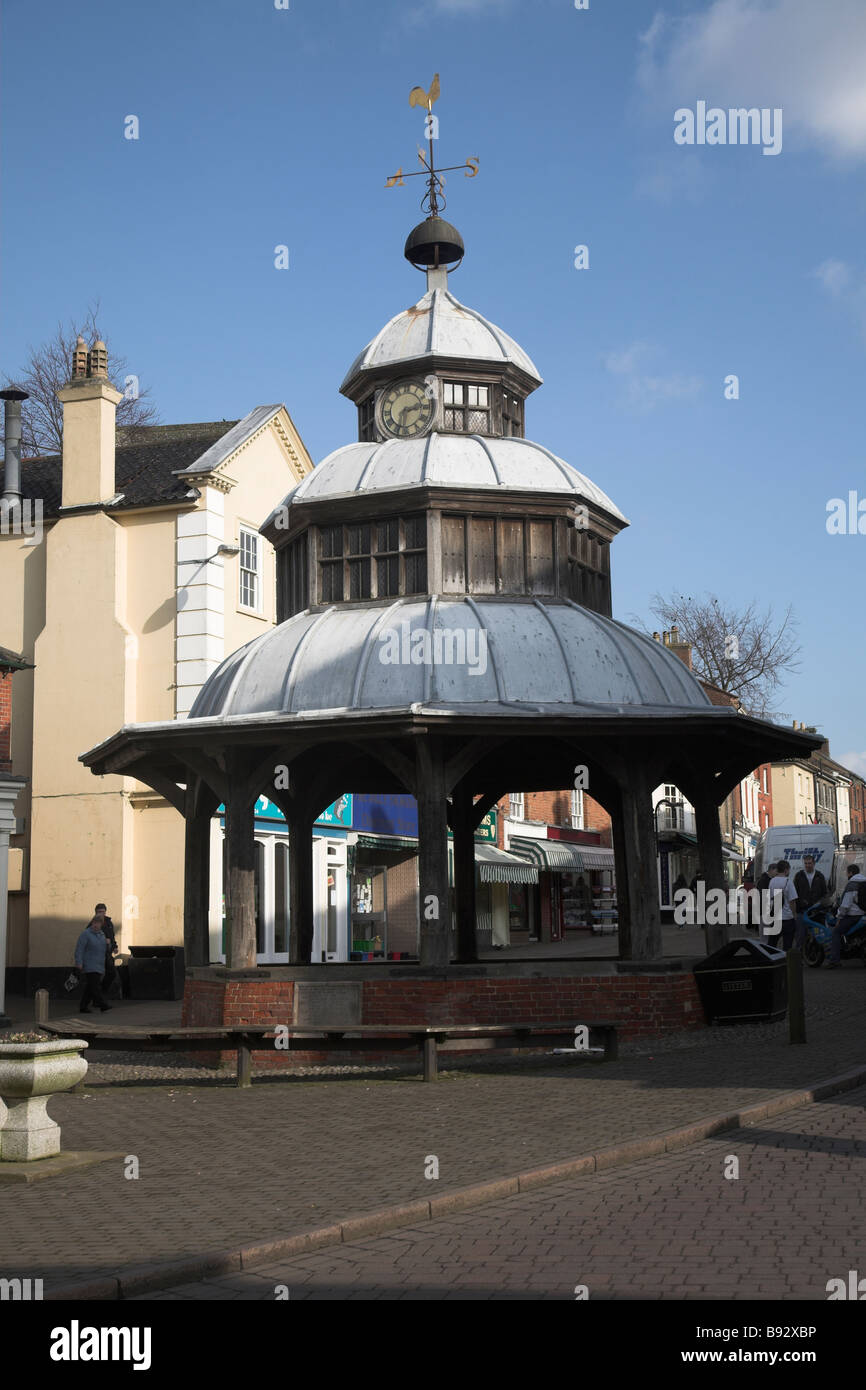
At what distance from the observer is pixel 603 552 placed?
2112cm

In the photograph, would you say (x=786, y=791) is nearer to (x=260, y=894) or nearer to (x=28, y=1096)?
(x=260, y=894)

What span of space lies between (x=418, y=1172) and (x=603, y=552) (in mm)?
12970

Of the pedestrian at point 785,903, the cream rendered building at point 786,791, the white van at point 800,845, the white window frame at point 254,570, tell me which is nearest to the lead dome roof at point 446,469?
the pedestrian at point 785,903

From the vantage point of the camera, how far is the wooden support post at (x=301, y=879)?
70.5ft

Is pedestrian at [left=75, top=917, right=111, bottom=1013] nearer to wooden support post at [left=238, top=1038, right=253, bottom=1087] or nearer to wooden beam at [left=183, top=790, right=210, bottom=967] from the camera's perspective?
wooden beam at [left=183, top=790, right=210, bottom=967]

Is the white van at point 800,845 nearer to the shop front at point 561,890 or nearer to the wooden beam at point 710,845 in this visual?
the shop front at point 561,890

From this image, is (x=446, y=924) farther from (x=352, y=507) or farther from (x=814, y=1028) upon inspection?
(x=352, y=507)

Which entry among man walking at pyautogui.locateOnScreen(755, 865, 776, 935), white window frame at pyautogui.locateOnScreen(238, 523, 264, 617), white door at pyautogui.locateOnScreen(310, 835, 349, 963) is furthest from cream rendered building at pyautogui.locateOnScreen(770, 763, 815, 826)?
man walking at pyautogui.locateOnScreen(755, 865, 776, 935)

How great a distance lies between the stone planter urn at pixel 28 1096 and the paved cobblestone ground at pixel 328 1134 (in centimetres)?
59

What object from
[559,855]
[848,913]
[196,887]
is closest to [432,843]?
[196,887]

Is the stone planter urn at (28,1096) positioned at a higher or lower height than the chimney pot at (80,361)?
lower

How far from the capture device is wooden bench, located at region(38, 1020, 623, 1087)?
1476 centimetres

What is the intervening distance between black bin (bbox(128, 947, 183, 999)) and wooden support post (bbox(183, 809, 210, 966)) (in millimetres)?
9579

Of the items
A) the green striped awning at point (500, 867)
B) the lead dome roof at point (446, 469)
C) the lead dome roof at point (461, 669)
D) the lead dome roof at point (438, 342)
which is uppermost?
the lead dome roof at point (438, 342)
